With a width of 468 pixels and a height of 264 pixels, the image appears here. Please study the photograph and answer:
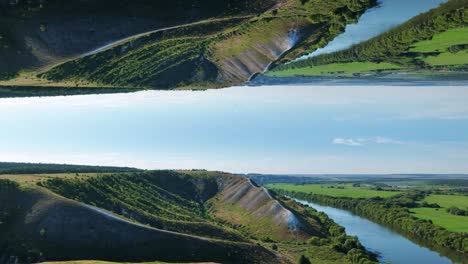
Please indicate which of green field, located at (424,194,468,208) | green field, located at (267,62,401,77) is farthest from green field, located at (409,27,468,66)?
green field, located at (424,194,468,208)

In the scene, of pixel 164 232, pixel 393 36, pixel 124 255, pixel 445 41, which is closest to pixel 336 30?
pixel 393 36

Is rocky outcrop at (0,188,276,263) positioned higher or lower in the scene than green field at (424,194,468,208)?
lower

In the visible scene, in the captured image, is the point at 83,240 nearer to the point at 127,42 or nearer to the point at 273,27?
the point at 127,42

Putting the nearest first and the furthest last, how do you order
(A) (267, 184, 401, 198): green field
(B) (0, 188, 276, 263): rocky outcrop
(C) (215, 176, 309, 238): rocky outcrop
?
(B) (0, 188, 276, 263): rocky outcrop → (C) (215, 176, 309, 238): rocky outcrop → (A) (267, 184, 401, 198): green field

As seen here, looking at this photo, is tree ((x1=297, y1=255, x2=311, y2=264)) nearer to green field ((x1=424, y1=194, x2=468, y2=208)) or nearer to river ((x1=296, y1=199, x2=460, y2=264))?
river ((x1=296, y1=199, x2=460, y2=264))

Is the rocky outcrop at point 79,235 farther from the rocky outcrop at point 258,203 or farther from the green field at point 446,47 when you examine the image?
the green field at point 446,47

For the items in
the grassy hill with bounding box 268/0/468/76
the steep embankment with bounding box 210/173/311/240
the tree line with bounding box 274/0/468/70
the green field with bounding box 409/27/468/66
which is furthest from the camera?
the steep embankment with bounding box 210/173/311/240

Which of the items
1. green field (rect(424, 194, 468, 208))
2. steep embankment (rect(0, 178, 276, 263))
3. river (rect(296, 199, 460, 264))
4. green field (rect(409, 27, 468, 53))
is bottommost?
river (rect(296, 199, 460, 264))
